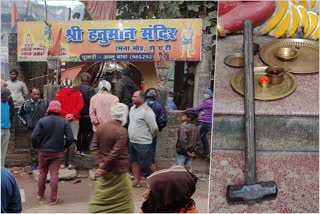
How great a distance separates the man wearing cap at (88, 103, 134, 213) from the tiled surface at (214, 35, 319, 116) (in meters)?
0.88

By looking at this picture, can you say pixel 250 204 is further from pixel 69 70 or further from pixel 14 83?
pixel 69 70

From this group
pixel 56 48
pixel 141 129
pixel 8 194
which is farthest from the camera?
pixel 56 48

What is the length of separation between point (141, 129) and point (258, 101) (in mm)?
1677

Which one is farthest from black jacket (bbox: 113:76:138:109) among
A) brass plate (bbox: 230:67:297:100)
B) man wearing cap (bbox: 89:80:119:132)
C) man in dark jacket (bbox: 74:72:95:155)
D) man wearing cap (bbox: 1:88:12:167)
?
brass plate (bbox: 230:67:297:100)

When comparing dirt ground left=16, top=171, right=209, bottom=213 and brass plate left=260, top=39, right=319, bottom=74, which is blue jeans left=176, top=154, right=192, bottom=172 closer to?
dirt ground left=16, top=171, right=209, bottom=213

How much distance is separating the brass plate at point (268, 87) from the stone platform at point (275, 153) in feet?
0.19

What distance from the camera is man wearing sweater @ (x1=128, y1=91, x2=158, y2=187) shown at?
422 cm

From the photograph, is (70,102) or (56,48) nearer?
(70,102)

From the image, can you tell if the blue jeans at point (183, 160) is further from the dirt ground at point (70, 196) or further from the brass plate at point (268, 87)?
the brass plate at point (268, 87)

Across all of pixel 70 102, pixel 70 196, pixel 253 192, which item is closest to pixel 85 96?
pixel 70 102

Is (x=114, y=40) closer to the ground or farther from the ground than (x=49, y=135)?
farther from the ground

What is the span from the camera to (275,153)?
8.96 ft

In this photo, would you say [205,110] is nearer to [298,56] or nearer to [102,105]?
[102,105]

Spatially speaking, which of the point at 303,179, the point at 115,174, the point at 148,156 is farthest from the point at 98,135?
the point at 303,179
